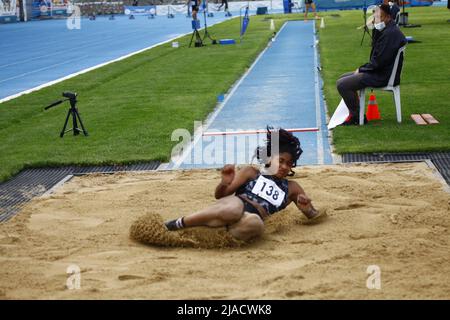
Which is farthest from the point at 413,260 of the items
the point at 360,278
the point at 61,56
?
the point at 61,56

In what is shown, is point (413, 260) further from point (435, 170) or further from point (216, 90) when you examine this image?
point (216, 90)

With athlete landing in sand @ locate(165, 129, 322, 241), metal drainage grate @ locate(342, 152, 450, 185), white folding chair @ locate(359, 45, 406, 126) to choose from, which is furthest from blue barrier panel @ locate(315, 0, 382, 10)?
athlete landing in sand @ locate(165, 129, 322, 241)

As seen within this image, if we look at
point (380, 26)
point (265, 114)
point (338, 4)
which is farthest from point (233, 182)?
point (338, 4)

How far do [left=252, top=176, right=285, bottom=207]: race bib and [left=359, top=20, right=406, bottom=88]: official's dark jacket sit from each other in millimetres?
5477

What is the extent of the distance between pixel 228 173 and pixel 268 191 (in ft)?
1.31

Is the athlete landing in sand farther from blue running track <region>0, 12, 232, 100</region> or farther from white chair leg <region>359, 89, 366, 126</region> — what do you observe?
blue running track <region>0, 12, 232, 100</region>

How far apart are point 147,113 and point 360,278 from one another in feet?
30.4

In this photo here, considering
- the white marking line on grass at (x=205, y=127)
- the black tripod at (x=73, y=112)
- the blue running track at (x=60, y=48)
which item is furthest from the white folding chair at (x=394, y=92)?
the blue running track at (x=60, y=48)

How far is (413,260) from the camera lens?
5.85 meters

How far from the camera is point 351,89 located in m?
12.0

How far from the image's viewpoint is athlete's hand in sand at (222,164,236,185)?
22.0 ft

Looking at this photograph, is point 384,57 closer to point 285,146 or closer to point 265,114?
point 265,114

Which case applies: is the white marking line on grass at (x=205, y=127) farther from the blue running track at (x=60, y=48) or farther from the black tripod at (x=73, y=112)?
the blue running track at (x=60, y=48)

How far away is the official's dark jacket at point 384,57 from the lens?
A: 11.7 meters
